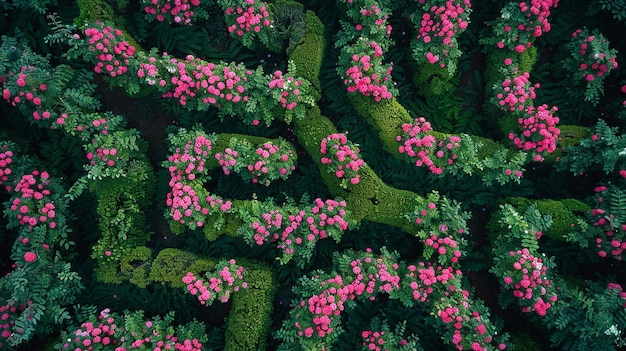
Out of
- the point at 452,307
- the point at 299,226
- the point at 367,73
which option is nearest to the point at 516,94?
the point at 367,73

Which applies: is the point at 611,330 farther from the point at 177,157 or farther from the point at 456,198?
the point at 177,157

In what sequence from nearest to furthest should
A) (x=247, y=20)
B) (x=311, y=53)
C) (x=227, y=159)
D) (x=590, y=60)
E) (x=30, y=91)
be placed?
(x=30, y=91) < (x=227, y=159) < (x=247, y=20) < (x=590, y=60) < (x=311, y=53)

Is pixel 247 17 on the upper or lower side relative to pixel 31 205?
upper

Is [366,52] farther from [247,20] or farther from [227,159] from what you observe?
[227,159]

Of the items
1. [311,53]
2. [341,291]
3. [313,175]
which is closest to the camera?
[341,291]

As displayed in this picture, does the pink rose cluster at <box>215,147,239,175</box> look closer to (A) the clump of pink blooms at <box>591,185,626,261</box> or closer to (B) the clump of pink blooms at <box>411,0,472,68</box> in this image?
(B) the clump of pink blooms at <box>411,0,472,68</box>

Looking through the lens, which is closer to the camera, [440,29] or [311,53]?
[440,29]

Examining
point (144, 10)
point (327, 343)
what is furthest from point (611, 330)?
point (144, 10)

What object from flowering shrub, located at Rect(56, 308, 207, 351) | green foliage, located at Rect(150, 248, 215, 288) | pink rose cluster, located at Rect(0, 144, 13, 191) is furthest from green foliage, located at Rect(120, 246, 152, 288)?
pink rose cluster, located at Rect(0, 144, 13, 191)
